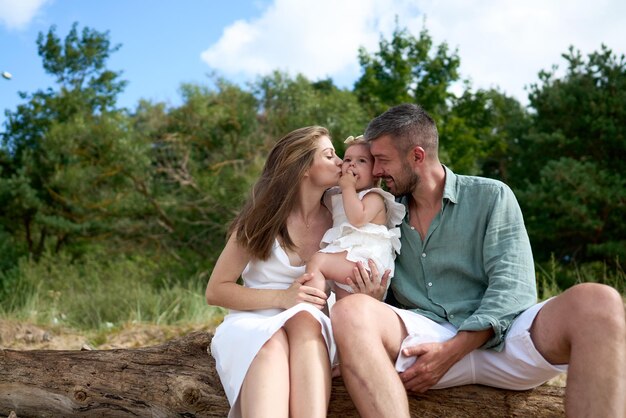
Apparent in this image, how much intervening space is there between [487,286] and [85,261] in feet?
39.4

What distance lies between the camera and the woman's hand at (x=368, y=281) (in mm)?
3098

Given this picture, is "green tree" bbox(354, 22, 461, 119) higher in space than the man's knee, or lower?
higher

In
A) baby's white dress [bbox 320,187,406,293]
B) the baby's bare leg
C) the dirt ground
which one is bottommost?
the dirt ground

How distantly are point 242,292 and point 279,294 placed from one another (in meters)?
0.17

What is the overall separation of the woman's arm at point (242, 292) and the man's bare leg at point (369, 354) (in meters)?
0.23

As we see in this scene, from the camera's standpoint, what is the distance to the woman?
266 cm

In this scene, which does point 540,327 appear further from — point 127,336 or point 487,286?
point 127,336

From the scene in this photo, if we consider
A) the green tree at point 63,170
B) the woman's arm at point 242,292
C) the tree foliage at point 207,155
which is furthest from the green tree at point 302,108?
the woman's arm at point 242,292

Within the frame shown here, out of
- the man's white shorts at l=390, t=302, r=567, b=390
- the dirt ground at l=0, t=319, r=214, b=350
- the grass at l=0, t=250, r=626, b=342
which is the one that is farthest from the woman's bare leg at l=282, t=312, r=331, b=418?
the grass at l=0, t=250, r=626, b=342

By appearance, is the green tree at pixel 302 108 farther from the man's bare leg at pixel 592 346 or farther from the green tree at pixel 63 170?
the man's bare leg at pixel 592 346

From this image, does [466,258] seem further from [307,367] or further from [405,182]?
[307,367]

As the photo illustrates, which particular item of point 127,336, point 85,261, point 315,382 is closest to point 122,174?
point 85,261

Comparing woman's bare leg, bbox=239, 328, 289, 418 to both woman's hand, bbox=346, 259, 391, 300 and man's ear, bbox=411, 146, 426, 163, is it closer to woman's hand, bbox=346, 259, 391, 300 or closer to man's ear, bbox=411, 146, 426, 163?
woman's hand, bbox=346, 259, 391, 300

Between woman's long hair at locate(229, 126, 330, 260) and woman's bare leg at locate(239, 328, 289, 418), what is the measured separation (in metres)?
0.59
